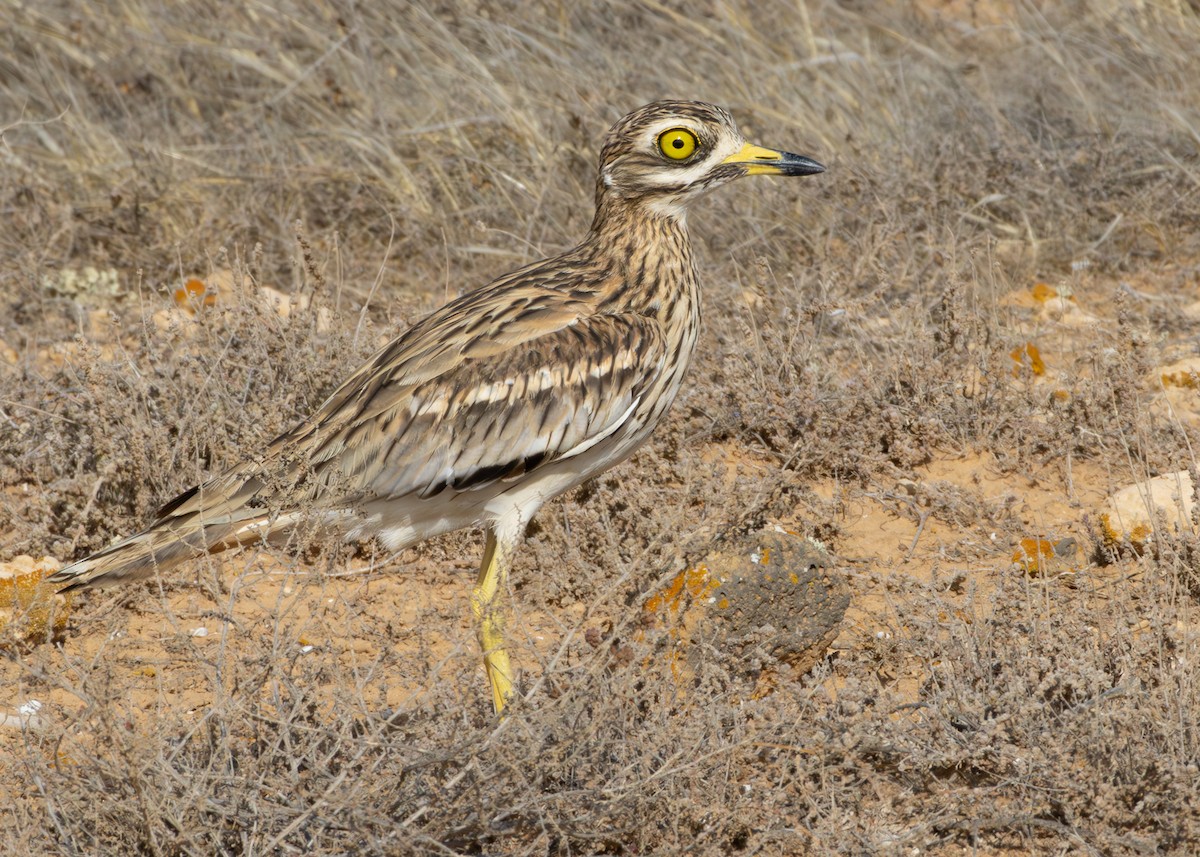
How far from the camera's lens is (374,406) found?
157 inches

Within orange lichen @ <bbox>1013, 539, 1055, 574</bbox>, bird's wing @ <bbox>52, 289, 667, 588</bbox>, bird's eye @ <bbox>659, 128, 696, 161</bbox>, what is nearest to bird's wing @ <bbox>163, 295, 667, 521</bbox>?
bird's wing @ <bbox>52, 289, 667, 588</bbox>

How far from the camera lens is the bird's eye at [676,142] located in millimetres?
4285

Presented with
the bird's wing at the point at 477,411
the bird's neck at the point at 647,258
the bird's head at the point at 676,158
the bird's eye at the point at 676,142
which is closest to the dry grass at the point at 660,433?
the bird's wing at the point at 477,411

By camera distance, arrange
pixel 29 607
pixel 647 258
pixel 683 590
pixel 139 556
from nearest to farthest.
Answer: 1. pixel 139 556
2. pixel 683 590
3. pixel 29 607
4. pixel 647 258

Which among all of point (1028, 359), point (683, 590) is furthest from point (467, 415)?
point (1028, 359)

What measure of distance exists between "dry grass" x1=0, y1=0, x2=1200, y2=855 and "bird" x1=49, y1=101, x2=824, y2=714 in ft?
0.71

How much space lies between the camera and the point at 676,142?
4.29m

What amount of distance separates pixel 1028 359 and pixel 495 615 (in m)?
2.56

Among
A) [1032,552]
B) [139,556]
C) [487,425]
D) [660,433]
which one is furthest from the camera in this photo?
[660,433]

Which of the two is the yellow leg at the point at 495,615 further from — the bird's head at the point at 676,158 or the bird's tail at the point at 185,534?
the bird's head at the point at 676,158

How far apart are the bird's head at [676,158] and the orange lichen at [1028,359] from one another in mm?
1489

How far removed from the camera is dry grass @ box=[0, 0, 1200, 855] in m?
3.12

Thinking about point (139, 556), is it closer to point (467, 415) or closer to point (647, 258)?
point (467, 415)

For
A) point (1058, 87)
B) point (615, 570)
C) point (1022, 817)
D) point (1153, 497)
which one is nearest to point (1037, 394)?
point (1153, 497)
